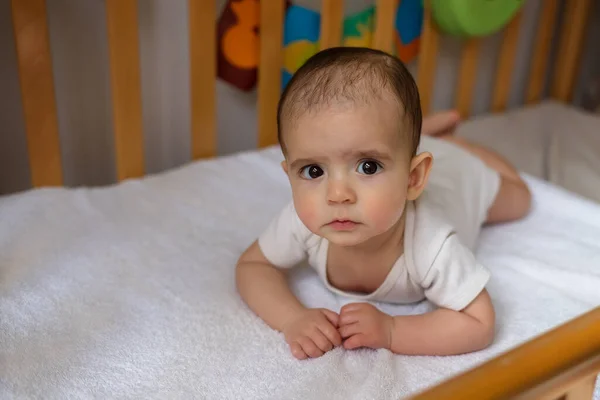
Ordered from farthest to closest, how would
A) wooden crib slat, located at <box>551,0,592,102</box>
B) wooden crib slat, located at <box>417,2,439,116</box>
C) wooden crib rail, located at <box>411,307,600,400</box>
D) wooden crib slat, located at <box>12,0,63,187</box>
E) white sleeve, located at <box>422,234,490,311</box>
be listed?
wooden crib slat, located at <box>551,0,592,102</box> → wooden crib slat, located at <box>417,2,439,116</box> → wooden crib slat, located at <box>12,0,63,187</box> → white sleeve, located at <box>422,234,490,311</box> → wooden crib rail, located at <box>411,307,600,400</box>

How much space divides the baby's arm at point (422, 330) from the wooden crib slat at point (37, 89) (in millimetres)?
599

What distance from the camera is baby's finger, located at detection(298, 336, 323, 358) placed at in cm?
78

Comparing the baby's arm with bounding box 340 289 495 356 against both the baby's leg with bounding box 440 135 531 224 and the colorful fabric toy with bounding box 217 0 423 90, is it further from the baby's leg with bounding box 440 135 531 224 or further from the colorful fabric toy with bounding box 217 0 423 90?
the colorful fabric toy with bounding box 217 0 423 90

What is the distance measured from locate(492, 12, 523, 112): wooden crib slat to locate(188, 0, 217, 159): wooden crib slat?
2.58 feet

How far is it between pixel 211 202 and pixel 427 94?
0.65 metres

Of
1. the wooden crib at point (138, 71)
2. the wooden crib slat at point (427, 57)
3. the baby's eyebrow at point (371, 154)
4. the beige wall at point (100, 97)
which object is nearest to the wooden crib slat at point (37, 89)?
the wooden crib at point (138, 71)

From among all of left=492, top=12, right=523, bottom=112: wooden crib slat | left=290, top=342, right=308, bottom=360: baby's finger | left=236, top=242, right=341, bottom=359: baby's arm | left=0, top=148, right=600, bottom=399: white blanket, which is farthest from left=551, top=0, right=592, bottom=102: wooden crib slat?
left=290, top=342, right=308, bottom=360: baby's finger

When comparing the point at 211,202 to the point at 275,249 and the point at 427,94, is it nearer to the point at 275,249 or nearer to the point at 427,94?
the point at 275,249

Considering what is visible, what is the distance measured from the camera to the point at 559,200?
117 centimetres

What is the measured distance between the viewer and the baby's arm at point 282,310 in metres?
0.79

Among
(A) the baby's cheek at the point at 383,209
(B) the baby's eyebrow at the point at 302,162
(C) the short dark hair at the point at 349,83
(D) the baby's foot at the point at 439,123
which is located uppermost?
(C) the short dark hair at the point at 349,83

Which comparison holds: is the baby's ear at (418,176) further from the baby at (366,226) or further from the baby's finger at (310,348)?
the baby's finger at (310,348)

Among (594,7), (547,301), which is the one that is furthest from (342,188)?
(594,7)

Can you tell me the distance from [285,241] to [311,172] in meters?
0.18
